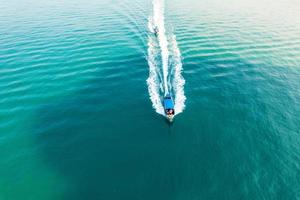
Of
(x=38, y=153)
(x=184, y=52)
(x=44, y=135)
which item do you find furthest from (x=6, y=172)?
(x=184, y=52)

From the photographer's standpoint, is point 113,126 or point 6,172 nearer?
point 6,172

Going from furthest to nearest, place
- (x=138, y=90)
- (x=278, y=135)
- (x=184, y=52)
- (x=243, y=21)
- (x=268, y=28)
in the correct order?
1. (x=243, y=21)
2. (x=268, y=28)
3. (x=184, y=52)
4. (x=138, y=90)
5. (x=278, y=135)

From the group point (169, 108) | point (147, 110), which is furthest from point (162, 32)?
point (169, 108)

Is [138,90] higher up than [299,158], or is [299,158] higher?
[138,90]

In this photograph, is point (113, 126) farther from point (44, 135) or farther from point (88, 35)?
point (88, 35)

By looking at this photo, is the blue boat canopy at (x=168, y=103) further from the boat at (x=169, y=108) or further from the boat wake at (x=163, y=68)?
the boat wake at (x=163, y=68)

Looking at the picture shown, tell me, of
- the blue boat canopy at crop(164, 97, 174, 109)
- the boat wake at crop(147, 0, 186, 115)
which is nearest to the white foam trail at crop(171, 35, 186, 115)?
the boat wake at crop(147, 0, 186, 115)

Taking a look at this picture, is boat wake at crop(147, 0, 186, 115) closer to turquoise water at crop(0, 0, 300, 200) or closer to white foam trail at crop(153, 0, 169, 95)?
white foam trail at crop(153, 0, 169, 95)
